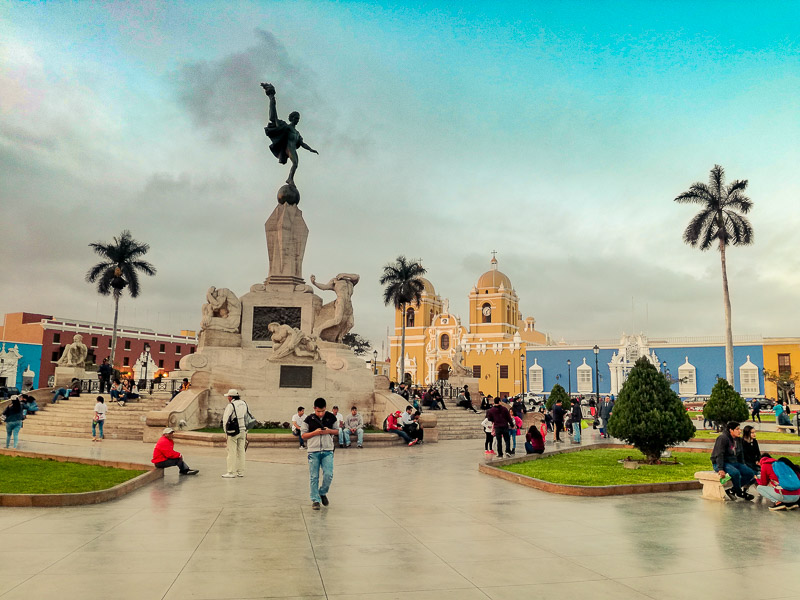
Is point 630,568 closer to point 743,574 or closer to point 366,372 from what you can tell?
point 743,574

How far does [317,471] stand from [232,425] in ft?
9.71

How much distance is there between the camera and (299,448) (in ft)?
49.3

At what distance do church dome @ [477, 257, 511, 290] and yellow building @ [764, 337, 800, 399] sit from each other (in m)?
28.1

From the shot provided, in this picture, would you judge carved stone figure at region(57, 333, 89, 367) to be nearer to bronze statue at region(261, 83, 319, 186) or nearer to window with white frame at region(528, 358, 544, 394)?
bronze statue at region(261, 83, 319, 186)

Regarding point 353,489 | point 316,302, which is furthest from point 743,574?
point 316,302

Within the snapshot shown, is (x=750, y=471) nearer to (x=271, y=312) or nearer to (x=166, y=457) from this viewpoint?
Answer: (x=166, y=457)

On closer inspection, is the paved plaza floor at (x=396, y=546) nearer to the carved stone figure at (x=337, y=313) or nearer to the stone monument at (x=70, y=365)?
the carved stone figure at (x=337, y=313)

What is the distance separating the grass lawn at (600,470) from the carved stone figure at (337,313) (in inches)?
352

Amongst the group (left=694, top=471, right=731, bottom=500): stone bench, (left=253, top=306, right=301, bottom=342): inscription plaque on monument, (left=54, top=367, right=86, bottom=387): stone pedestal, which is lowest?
(left=694, top=471, right=731, bottom=500): stone bench

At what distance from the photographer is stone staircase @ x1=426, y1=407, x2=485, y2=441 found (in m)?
20.5

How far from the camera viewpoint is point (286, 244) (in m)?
21.7

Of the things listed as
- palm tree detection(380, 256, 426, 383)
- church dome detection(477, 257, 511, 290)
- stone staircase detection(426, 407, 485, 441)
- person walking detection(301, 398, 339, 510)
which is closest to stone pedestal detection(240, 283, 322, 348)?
stone staircase detection(426, 407, 485, 441)

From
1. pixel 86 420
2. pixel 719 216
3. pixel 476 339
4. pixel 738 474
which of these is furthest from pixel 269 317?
pixel 476 339

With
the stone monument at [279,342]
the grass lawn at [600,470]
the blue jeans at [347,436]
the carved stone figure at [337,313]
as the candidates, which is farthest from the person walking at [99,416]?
the grass lawn at [600,470]
